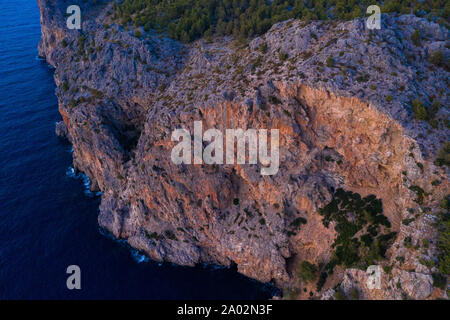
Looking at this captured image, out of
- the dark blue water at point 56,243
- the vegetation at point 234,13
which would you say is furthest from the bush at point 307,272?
the vegetation at point 234,13

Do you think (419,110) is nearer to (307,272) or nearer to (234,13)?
(307,272)

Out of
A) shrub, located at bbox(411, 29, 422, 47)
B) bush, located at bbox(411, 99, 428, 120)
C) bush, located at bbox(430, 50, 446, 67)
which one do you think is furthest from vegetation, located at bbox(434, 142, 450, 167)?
shrub, located at bbox(411, 29, 422, 47)

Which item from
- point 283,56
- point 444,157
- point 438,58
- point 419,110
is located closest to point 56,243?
point 283,56

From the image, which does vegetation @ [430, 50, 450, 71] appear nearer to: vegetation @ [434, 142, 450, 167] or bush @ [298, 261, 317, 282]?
vegetation @ [434, 142, 450, 167]

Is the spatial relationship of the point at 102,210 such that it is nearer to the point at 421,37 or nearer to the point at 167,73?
the point at 167,73
